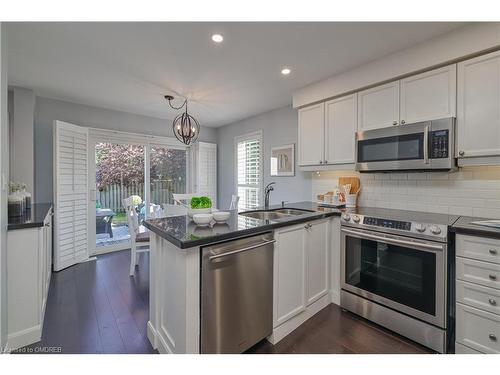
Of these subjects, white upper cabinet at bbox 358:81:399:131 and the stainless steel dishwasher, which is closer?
the stainless steel dishwasher

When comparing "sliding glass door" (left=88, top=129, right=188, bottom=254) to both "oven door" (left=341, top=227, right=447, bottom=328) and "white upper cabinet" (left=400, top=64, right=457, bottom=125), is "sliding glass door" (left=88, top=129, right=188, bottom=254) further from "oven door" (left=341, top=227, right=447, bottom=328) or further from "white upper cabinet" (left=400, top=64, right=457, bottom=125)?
"white upper cabinet" (left=400, top=64, right=457, bottom=125)

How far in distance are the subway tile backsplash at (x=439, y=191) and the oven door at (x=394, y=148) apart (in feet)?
1.18

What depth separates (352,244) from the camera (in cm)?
225

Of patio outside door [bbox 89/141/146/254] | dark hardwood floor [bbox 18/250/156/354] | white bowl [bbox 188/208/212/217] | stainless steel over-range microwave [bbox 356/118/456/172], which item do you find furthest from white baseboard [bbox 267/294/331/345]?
patio outside door [bbox 89/141/146/254]

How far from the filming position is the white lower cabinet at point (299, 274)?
73.2 inches

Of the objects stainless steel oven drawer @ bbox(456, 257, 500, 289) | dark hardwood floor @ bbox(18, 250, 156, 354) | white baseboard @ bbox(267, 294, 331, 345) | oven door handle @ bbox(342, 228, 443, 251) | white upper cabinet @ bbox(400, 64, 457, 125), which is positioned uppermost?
white upper cabinet @ bbox(400, 64, 457, 125)

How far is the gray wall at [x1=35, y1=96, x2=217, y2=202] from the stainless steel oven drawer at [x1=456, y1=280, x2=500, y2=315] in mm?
4830

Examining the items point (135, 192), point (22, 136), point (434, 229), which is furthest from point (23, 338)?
point (434, 229)

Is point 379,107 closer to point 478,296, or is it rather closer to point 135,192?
point 478,296

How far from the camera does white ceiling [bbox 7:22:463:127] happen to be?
6.13ft

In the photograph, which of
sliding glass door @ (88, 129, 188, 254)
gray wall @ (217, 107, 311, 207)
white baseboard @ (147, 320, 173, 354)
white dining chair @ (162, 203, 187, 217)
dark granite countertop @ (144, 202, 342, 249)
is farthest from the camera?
sliding glass door @ (88, 129, 188, 254)

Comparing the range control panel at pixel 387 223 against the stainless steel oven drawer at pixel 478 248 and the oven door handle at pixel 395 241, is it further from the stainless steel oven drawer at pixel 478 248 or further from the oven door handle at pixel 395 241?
the stainless steel oven drawer at pixel 478 248
